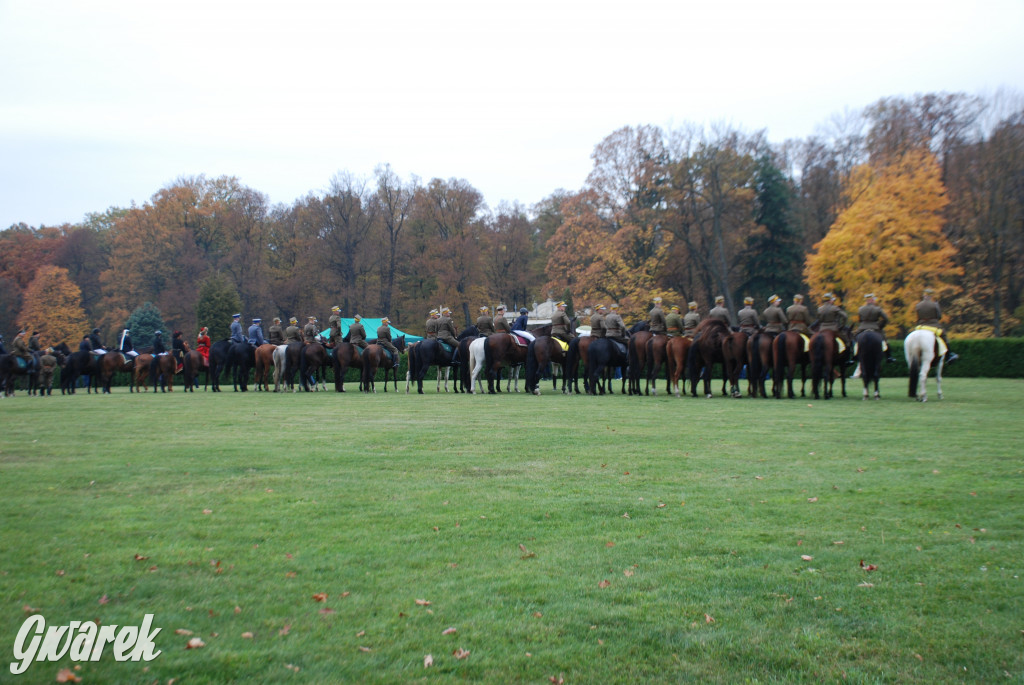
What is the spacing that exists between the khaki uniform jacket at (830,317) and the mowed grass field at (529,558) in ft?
28.9

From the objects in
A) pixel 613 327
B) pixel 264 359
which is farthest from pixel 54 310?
pixel 613 327

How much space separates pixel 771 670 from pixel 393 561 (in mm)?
2631

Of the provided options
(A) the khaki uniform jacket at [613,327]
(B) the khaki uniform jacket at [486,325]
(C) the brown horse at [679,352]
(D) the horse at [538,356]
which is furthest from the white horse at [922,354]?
(B) the khaki uniform jacket at [486,325]

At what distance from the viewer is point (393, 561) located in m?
5.42

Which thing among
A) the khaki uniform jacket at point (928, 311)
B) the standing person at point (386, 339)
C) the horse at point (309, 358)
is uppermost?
the khaki uniform jacket at point (928, 311)

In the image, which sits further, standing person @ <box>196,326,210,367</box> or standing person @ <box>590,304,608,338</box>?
standing person @ <box>196,326,210,367</box>

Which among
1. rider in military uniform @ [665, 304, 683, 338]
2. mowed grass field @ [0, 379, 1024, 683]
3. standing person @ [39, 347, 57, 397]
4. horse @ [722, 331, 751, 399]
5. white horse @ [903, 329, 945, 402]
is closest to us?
mowed grass field @ [0, 379, 1024, 683]

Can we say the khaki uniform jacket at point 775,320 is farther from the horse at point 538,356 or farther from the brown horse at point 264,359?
the brown horse at point 264,359

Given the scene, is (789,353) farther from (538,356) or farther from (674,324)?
(538,356)

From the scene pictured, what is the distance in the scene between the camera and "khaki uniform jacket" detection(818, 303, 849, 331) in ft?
64.5

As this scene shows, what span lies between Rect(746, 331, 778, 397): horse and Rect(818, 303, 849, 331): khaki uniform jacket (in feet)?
3.93

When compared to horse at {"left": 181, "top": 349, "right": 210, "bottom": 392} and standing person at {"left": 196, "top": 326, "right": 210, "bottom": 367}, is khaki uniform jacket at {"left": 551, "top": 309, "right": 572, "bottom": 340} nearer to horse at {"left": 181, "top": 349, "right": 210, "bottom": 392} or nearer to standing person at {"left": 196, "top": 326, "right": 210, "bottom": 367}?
horse at {"left": 181, "top": 349, "right": 210, "bottom": 392}

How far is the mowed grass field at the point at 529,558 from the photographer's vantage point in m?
3.93

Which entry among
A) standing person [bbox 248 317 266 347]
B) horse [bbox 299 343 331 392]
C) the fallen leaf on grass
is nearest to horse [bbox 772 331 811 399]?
horse [bbox 299 343 331 392]
